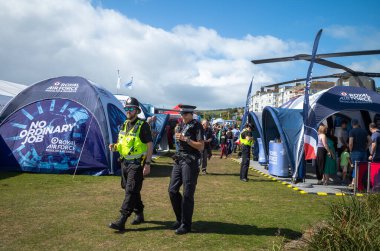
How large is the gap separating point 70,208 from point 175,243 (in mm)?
2779

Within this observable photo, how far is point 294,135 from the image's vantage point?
1154 centimetres

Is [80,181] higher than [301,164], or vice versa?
[301,164]

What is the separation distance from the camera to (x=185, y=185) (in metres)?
5.15

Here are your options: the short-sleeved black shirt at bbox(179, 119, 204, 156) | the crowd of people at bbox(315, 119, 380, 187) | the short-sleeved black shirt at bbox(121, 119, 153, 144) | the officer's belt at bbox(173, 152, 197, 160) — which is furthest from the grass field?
the crowd of people at bbox(315, 119, 380, 187)

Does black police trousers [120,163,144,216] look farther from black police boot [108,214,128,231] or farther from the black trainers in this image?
the black trainers

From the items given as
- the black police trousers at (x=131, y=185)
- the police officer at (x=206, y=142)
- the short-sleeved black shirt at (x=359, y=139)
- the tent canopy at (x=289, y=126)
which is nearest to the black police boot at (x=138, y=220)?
the black police trousers at (x=131, y=185)

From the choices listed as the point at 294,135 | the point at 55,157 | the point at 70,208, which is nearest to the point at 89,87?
the point at 55,157

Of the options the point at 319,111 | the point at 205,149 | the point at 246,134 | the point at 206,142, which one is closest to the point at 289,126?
the point at 319,111

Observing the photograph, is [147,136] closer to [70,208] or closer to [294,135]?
[70,208]

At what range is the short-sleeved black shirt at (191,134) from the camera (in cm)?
533

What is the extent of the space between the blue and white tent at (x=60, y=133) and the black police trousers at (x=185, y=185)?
5644 mm

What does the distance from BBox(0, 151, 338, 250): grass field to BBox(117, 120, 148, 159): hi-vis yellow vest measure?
121 centimetres

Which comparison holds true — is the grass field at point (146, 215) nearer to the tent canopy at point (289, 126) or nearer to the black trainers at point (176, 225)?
the black trainers at point (176, 225)

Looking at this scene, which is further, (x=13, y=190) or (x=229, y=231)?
(x=13, y=190)
